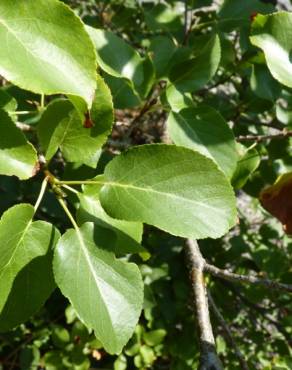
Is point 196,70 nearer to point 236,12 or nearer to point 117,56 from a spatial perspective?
point 117,56

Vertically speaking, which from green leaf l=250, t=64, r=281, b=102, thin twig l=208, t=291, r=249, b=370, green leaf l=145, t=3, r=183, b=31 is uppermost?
green leaf l=250, t=64, r=281, b=102

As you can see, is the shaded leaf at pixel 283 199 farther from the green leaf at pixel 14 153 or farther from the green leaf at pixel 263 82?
the green leaf at pixel 14 153

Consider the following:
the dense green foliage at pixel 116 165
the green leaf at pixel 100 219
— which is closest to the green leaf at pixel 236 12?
the dense green foliage at pixel 116 165

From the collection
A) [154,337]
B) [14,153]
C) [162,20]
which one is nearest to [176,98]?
[14,153]

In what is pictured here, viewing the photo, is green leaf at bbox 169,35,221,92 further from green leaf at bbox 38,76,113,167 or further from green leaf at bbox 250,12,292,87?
green leaf at bbox 38,76,113,167

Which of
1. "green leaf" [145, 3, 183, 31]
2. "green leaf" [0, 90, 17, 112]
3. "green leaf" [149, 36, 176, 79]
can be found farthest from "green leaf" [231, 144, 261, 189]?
"green leaf" [145, 3, 183, 31]

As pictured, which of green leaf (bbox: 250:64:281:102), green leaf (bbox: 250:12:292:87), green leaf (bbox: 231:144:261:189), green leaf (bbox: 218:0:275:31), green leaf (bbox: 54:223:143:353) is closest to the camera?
green leaf (bbox: 54:223:143:353)

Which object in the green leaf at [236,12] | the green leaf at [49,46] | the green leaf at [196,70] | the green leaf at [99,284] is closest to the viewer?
the green leaf at [49,46]
